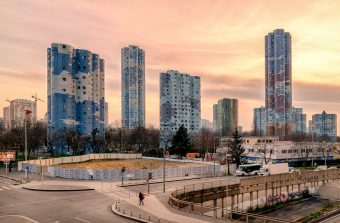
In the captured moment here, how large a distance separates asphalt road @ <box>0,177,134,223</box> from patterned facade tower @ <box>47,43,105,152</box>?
88.9m

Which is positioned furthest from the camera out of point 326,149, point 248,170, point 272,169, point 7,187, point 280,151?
point 326,149

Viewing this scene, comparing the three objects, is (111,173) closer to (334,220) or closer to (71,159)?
(71,159)

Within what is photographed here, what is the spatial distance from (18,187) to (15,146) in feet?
244

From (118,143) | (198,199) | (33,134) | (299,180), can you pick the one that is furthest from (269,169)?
(118,143)

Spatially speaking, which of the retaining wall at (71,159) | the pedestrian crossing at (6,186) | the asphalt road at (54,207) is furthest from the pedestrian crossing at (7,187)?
the retaining wall at (71,159)

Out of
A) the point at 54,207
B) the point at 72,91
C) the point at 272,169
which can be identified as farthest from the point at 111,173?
the point at 72,91

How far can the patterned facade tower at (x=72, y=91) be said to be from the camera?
140 m

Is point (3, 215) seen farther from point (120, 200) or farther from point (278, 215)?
point (278, 215)

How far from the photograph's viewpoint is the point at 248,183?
52344 mm

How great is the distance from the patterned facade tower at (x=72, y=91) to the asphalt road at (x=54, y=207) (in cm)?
8894

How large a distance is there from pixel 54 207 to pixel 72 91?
382 feet

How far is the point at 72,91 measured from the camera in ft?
482

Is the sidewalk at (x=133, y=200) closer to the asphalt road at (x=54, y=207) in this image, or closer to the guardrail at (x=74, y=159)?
the asphalt road at (x=54, y=207)

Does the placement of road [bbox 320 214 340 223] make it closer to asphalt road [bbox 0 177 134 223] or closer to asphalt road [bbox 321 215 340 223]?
asphalt road [bbox 321 215 340 223]
